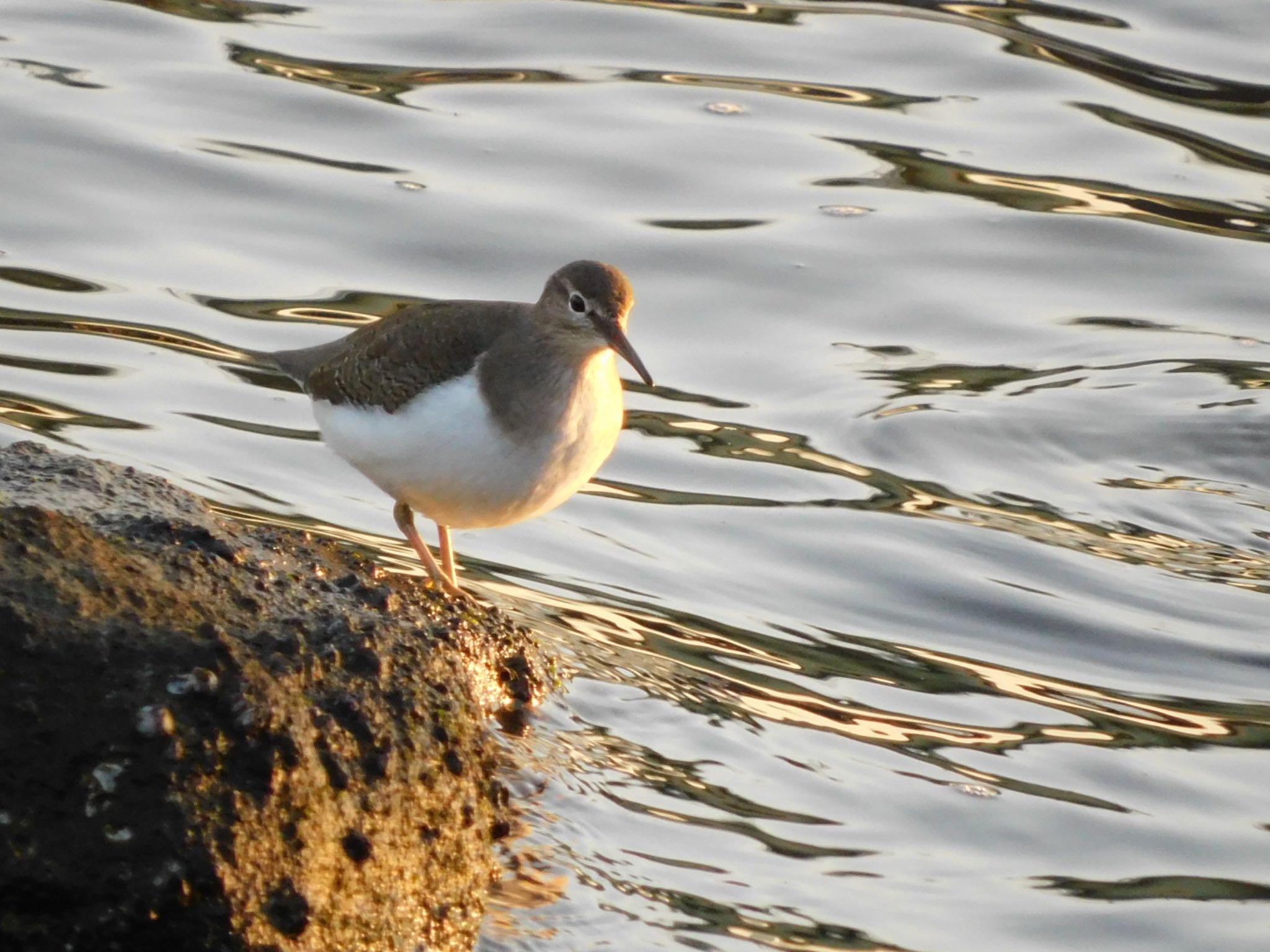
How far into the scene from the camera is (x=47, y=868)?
11.4 ft

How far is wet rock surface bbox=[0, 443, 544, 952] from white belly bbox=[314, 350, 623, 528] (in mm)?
1097

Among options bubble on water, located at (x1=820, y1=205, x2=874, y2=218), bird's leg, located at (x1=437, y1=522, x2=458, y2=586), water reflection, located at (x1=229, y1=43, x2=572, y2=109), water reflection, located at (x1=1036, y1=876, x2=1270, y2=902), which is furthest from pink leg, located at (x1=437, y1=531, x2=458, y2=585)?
water reflection, located at (x1=229, y1=43, x2=572, y2=109)

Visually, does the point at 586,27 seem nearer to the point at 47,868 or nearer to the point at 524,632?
the point at 524,632

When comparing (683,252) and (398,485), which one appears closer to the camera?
(398,485)

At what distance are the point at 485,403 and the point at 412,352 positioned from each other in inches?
18.0

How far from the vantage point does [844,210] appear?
9852mm

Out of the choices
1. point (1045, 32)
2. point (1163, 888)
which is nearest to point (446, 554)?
point (1163, 888)

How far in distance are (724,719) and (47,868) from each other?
7.96ft

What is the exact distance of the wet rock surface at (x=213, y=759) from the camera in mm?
3494

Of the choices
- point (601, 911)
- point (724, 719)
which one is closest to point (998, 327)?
point (724, 719)

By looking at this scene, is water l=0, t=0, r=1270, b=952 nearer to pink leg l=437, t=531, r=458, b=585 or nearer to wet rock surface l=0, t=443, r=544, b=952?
pink leg l=437, t=531, r=458, b=585

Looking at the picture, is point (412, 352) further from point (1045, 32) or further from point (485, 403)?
point (1045, 32)

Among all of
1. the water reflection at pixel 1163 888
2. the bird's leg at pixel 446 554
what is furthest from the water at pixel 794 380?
the bird's leg at pixel 446 554

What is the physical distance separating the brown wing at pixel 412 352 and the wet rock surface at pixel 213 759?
146 centimetres
